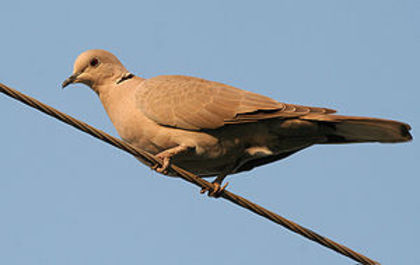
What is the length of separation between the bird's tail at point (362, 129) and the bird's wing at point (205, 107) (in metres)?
0.14

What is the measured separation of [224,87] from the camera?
6.94 meters

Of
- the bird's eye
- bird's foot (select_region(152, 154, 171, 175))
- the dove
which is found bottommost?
bird's foot (select_region(152, 154, 171, 175))

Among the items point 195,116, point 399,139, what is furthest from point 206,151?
point 399,139

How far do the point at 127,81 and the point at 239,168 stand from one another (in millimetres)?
1569

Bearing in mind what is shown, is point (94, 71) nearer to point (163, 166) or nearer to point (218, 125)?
point (218, 125)

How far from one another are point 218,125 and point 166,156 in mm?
613

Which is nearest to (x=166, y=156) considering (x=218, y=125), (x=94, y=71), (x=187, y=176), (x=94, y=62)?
Answer: (x=218, y=125)

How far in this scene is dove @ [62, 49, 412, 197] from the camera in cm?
650

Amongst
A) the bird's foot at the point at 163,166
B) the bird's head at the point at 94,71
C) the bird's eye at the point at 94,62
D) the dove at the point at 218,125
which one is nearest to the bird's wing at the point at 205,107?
the dove at the point at 218,125

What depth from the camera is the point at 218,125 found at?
6523 millimetres

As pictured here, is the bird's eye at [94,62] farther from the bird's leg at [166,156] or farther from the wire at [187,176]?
the wire at [187,176]

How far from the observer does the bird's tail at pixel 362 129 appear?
20.1 feet

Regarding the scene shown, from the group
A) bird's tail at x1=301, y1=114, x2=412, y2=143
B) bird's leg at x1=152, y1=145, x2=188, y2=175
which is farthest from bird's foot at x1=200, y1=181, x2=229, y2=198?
bird's tail at x1=301, y1=114, x2=412, y2=143

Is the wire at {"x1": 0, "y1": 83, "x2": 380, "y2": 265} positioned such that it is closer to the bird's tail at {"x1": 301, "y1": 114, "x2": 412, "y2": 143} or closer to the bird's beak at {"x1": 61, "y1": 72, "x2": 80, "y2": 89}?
the bird's tail at {"x1": 301, "y1": 114, "x2": 412, "y2": 143}
